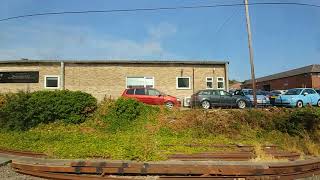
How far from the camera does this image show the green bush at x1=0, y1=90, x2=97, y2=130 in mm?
18156

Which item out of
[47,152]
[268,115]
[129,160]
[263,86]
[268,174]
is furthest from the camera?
[263,86]

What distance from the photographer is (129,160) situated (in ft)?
43.0

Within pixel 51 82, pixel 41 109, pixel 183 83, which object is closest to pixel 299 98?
pixel 183 83

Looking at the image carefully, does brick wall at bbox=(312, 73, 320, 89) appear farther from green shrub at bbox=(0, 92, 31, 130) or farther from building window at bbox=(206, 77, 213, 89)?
green shrub at bbox=(0, 92, 31, 130)

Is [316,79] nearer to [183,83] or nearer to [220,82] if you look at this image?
[220,82]

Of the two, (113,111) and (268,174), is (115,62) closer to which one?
(113,111)

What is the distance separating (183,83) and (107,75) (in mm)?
6425

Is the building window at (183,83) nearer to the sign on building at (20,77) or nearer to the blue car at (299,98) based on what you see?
the blue car at (299,98)

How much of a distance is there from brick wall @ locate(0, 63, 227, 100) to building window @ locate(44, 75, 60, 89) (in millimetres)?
261

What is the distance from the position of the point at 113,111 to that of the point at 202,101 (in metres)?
8.17

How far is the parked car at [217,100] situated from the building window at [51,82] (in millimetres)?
12000

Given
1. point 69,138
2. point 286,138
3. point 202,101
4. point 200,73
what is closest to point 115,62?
point 200,73

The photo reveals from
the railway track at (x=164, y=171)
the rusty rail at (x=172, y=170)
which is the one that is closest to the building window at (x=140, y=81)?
the railway track at (x=164, y=171)

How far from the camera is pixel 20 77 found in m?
31.1
